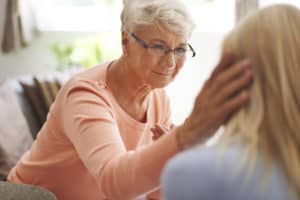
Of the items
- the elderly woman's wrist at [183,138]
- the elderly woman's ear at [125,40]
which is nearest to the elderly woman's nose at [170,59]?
the elderly woman's ear at [125,40]

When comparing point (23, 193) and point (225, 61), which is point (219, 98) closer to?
point (225, 61)

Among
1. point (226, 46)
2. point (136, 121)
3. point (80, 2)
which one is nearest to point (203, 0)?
point (80, 2)

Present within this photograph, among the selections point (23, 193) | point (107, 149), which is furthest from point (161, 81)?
point (23, 193)

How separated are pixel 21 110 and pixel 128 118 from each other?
1565mm

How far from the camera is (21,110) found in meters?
3.05

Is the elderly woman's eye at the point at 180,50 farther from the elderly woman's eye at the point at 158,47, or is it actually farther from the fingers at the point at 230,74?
the fingers at the point at 230,74

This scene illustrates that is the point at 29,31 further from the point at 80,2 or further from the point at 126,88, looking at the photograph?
the point at 126,88

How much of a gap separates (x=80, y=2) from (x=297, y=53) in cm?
337

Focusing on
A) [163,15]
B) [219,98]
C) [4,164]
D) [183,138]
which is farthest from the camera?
[4,164]

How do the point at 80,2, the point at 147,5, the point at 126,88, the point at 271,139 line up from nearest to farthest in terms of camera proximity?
the point at 271,139, the point at 147,5, the point at 126,88, the point at 80,2

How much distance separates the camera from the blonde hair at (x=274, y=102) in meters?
0.96

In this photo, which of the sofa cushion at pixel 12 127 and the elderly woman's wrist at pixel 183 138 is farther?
the sofa cushion at pixel 12 127

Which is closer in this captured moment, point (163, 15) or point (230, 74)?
point (230, 74)

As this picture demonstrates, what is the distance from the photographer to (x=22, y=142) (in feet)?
9.52
